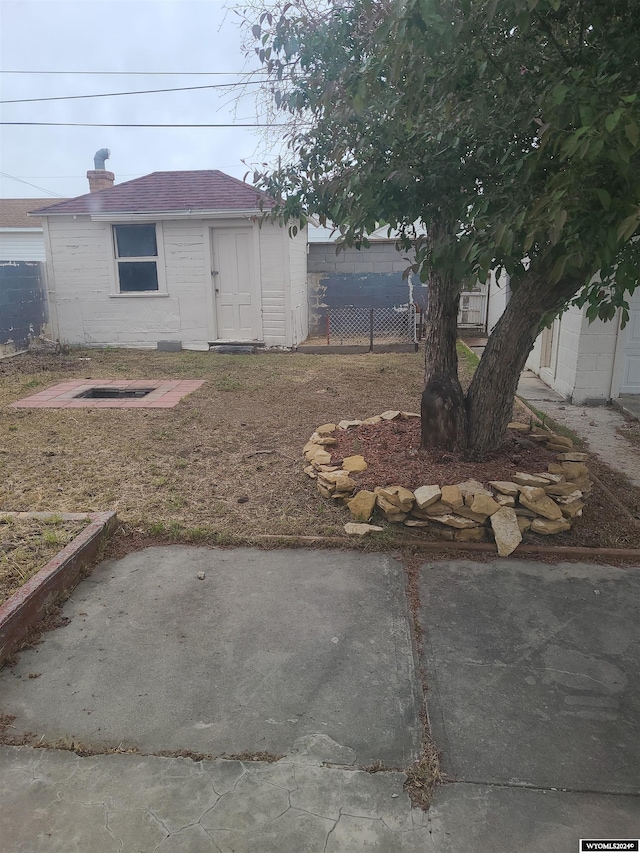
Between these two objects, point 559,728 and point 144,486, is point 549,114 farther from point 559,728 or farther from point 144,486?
point 144,486

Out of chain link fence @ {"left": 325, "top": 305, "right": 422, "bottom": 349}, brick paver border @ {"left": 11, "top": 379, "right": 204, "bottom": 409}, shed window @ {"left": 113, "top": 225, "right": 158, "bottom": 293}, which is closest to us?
brick paver border @ {"left": 11, "top": 379, "right": 204, "bottom": 409}

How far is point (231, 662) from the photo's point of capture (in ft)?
8.77

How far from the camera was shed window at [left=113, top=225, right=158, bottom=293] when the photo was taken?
11.8 m

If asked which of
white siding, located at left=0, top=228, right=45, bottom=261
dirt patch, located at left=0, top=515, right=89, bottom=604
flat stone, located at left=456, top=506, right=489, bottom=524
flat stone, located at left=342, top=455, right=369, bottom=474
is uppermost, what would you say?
white siding, located at left=0, top=228, right=45, bottom=261

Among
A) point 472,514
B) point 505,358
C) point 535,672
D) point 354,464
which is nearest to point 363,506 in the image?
point 354,464

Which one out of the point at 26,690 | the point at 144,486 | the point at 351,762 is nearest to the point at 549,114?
the point at 351,762

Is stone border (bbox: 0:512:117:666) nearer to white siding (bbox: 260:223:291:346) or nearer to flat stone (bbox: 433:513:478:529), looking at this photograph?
flat stone (bbox: 433:513:478:529)

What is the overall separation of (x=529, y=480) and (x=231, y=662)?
7.67 ft

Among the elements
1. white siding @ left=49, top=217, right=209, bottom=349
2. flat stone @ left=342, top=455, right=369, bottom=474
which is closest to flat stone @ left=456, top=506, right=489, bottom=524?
flat stone @ left=342, top=455, right=369, bottom=474

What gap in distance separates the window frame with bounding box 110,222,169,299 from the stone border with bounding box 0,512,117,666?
8.62 metres

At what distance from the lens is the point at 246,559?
3.62m

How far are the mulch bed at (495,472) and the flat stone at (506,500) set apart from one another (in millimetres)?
229

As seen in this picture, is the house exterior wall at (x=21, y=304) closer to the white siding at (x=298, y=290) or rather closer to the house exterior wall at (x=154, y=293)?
the house exterior wall at (x=154, y=293)

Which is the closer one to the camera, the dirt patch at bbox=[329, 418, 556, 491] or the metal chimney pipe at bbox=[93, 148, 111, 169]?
the dirt patch at bbox=[329, 418, 556, 491]
